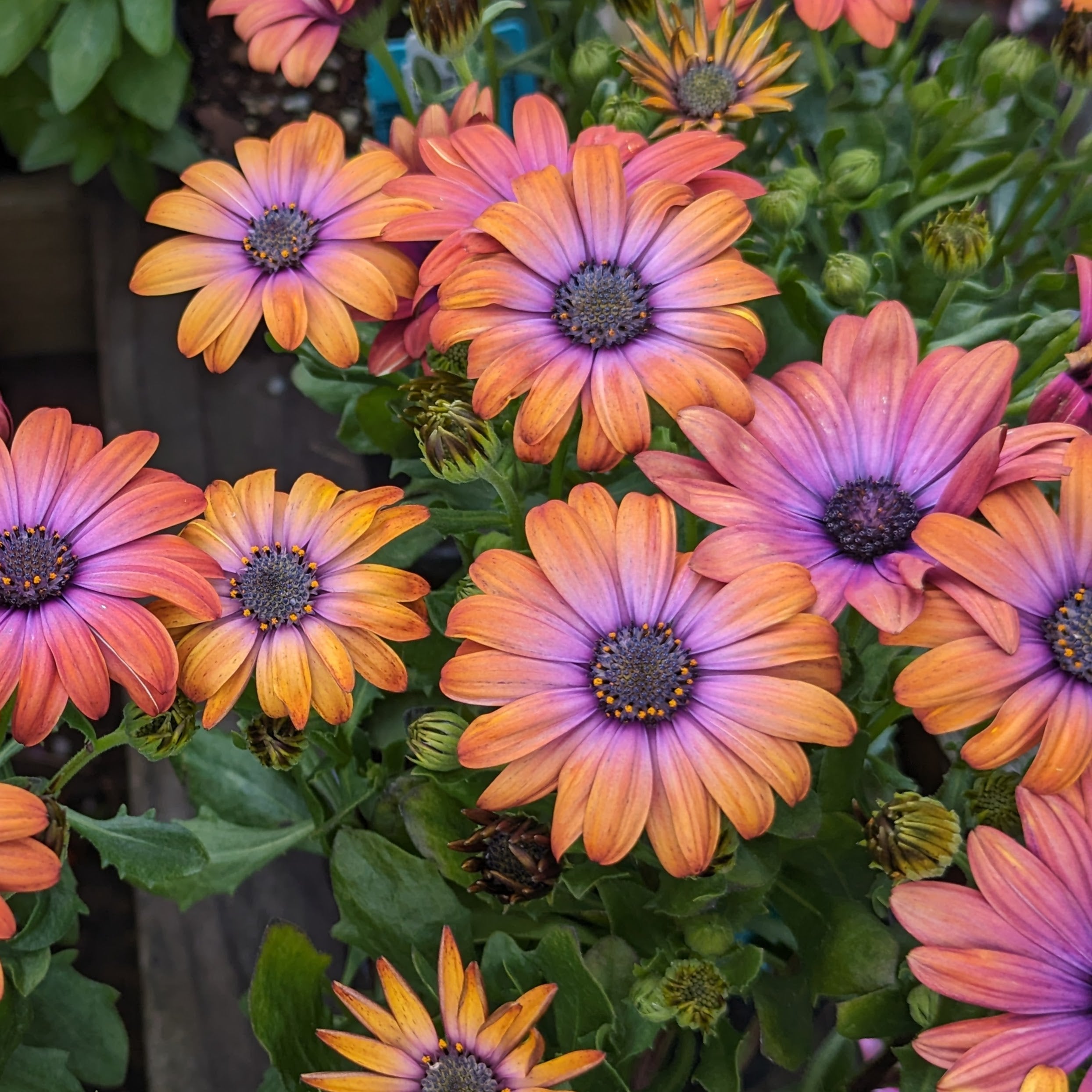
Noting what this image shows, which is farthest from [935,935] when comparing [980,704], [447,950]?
[447,950]

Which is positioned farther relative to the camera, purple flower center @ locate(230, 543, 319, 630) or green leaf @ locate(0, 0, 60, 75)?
green leaf @ locate(0, 0, 60, 75)

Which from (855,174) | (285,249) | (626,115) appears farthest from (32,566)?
(855,174)

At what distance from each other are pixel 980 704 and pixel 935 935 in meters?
0.10

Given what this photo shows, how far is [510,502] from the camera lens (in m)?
0.62

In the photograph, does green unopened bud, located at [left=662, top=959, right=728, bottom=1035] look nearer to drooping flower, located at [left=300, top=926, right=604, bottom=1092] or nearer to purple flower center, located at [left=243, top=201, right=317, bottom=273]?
drooping flower, located at [left=300, top=926, right=604, bottom=1092]

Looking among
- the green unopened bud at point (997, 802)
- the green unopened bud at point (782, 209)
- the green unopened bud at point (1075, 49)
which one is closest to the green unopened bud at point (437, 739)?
the green unopened bud at point (997, 802)

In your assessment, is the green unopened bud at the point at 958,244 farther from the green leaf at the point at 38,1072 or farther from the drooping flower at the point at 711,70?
the green leaf at the point at 38,1072

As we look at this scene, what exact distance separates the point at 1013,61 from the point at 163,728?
707mm

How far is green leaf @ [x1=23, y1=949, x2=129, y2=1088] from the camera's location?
716 millimetres

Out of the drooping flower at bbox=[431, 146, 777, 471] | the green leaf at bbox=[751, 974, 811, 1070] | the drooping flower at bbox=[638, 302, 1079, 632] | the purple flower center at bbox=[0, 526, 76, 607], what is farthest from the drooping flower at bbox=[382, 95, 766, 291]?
the green leaf at bbox=[751, 974, 811, 1070]

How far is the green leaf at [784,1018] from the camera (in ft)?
1.93

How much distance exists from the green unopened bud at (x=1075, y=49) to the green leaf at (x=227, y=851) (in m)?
0.71

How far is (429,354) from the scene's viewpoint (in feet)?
2.12

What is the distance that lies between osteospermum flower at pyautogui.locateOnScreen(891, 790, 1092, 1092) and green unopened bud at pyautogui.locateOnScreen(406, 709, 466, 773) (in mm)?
229
